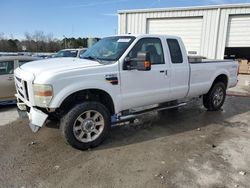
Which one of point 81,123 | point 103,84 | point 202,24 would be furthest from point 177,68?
point 202,24

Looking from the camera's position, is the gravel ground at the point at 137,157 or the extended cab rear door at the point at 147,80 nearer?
the gravel ground at the point at 137,157

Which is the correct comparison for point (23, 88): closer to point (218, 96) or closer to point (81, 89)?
point (81, 89)

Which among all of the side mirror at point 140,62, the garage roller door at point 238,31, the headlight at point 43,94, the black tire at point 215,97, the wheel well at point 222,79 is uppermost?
the garage roller door at point 238,31

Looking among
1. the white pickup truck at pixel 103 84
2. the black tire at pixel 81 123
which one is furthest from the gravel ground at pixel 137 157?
the white pickup truck at pixel 103 84

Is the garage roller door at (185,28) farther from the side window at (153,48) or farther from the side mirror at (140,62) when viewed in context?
the side mirror at (140,62)

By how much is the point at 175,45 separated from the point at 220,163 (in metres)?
2.75

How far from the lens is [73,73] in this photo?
12.7 feet

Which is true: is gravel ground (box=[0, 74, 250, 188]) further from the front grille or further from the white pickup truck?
the front grille

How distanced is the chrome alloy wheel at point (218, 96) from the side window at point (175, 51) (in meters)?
2.09

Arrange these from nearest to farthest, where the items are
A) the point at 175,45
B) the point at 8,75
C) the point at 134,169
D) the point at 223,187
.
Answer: the point at 223,187 < the point at 134,169 < the point at 175,45 < the point at 8,75

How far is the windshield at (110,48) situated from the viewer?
4559 mm

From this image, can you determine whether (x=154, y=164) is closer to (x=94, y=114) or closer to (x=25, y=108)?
(x=94, y=114)

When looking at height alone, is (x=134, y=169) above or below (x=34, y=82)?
below

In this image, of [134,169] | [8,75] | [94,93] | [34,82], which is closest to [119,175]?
[134,169]
